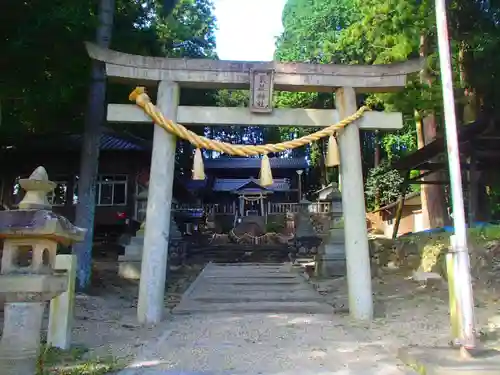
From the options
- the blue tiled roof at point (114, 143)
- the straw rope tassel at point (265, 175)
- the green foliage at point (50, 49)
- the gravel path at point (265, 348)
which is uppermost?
the blue tiled roof at point (114, 143)

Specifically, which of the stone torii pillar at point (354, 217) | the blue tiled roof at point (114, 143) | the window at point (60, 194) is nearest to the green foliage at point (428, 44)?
the stone torii pillar at point (354, 217)

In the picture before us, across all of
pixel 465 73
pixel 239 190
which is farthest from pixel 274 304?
pixel 239 190

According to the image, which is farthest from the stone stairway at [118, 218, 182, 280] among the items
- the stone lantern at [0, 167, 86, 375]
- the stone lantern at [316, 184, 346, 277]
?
the stone lantern at [0, 167, 86, 375]

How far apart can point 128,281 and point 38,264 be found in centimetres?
789

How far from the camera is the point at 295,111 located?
715 centimetres

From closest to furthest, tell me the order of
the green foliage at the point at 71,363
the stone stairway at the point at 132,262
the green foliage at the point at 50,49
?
the green foliage at the point at 71,363
the green foliage at the point at 50,49
the stone stairway at the point at 132,262

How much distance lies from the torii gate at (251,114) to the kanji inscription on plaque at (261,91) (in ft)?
0.05

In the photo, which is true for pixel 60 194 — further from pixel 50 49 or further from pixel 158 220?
pixel 158 220

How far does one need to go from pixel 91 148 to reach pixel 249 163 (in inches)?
1052

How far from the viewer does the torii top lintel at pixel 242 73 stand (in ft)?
22.2

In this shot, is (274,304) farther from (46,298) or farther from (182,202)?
(182,202)

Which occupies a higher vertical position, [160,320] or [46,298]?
[46,298]

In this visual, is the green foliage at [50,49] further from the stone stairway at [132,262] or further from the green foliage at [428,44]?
the green foliage at [428,44]

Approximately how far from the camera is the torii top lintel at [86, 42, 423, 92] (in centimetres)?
678
